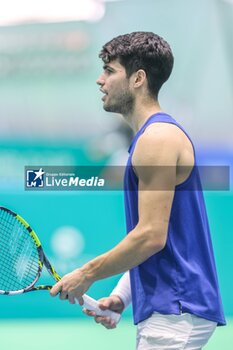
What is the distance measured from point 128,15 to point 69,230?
1184 mm

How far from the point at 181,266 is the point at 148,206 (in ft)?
0.63

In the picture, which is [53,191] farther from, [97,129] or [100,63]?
[100,63]

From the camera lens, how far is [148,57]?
8.07ft

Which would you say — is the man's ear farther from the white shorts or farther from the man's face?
the white shorts

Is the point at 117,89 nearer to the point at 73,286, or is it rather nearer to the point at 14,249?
the point at 73,286

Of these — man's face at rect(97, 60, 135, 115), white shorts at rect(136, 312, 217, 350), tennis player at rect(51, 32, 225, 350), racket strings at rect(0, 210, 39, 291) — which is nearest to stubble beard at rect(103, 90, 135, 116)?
man's face at rect(97, 60, 135, 115)

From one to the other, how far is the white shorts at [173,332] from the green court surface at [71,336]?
79.4 inches

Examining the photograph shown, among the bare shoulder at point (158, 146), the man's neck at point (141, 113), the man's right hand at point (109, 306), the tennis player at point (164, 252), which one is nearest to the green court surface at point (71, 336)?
the man's right hand at point (109, 306)

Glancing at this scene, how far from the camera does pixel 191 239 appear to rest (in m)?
2.25

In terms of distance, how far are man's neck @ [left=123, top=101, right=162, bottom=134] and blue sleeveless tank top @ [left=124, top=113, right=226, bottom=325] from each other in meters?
0.10

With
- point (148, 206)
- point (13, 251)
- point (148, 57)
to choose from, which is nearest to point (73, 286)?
point (148, 206)

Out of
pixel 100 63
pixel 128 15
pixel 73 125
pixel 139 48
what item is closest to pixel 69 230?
pixel 73 125

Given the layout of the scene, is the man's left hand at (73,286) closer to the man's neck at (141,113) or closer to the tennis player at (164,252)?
the tennis player at (164,252)

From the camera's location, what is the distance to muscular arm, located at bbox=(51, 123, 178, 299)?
2176 millimetres
